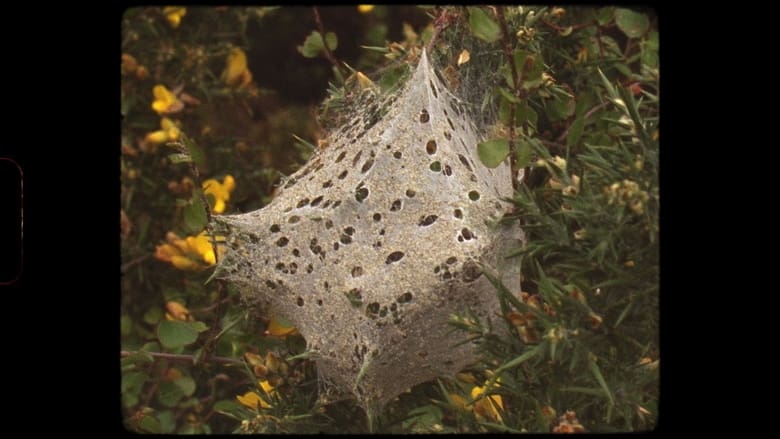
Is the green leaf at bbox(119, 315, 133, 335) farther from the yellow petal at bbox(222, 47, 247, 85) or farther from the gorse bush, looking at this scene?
the yellow petal at bbox(222, 47, 247, 85)

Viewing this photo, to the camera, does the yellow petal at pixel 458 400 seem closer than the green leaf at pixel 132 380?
Yes

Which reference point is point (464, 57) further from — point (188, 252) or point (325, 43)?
point (188, 252)

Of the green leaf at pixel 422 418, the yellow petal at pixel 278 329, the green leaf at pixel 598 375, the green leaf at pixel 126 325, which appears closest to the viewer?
the green leaf at pixel 598 375

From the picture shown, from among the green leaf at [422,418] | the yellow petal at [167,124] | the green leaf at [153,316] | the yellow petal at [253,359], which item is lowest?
the green leaf at [422,418]

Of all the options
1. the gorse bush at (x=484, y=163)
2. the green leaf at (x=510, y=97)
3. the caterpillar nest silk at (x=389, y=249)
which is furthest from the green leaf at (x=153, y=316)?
the green leaf at (x=510, y=97)

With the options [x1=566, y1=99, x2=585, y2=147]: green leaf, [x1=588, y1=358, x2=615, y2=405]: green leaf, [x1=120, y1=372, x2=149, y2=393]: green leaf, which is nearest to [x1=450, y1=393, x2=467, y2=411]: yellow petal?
[x1=588, y1=358, x2=615, y2=405]: green leaf

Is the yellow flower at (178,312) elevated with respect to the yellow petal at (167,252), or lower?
lower

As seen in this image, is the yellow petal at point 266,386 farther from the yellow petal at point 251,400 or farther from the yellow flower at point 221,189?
the yellow flower at point 221,189

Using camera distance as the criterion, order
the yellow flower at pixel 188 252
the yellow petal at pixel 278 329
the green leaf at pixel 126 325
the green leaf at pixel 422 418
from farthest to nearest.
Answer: the green leaf at pixel 126 325 < the yellow flower at pixel 188 252 < the yellow petal at pixel 278 329 < the green leaf at pixel 422 418
